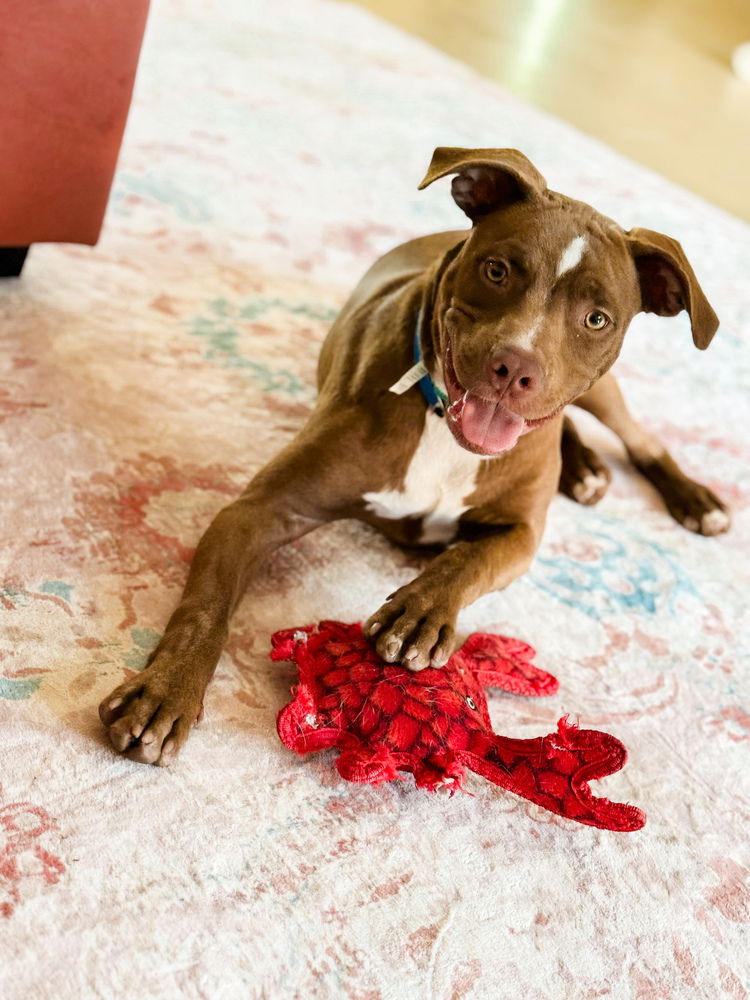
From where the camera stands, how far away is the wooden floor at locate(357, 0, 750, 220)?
7.55 meters

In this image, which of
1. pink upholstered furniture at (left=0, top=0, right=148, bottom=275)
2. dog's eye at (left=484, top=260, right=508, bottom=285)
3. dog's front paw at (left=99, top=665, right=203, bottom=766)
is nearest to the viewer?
dog's front paw at (left=99, top=665, right=203, bottom=766)

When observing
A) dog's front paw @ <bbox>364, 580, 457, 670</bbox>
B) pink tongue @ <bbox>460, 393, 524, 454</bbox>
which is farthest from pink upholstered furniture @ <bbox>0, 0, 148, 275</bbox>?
dog's front paw @ <bbox>364, 580, 457, 670</bbox>

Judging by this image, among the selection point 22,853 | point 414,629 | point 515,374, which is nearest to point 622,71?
point 515,374

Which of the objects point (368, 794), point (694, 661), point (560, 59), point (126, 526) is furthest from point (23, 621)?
point (560, 59)

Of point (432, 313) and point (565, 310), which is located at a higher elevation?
point (565, 310)

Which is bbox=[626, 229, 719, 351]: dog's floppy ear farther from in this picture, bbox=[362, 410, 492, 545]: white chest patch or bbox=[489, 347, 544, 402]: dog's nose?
bbox=[362, 410, 492, 545]: white chest patch

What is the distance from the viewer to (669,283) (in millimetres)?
2514

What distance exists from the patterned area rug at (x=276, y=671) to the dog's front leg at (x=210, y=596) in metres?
0.07

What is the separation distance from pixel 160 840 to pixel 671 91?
8.99m

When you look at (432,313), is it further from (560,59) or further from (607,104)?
(560,59)

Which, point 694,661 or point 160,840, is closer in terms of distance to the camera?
point 160,840

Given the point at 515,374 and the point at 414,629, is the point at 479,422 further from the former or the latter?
the point at 414,629

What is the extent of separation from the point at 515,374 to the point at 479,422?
17 cm

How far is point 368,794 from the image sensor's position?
211 cm
